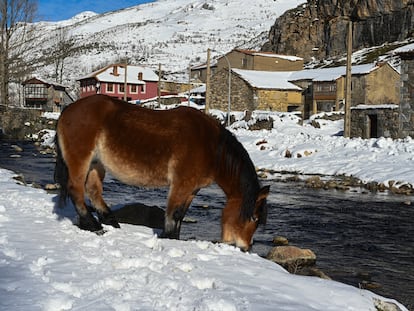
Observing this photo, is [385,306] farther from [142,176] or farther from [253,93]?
[253,93]

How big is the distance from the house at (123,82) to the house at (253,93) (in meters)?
25.9

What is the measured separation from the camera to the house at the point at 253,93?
56.7 m

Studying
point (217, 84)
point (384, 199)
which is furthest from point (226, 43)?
point (384, 199)

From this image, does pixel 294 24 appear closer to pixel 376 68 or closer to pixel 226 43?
pixel 376 68

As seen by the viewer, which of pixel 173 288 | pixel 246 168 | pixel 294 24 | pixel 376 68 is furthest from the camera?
pixel 294 24

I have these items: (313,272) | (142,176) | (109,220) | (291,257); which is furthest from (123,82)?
(313,272)

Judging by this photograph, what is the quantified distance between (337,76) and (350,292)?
57.6 m

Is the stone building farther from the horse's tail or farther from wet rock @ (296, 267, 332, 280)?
the horse's tail

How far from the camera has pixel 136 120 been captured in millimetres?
6613

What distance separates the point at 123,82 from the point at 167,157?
258ft

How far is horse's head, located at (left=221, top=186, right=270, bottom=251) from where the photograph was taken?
634 centimetres

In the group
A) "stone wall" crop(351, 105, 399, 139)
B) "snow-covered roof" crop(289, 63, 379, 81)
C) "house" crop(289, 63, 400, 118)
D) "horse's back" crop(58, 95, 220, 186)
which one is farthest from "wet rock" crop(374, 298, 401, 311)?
"snow-covered roof" crop(289, 63, 379, 81)

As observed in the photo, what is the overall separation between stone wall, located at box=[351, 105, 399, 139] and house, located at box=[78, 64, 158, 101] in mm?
56926

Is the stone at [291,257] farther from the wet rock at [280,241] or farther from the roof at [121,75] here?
the roof at [121,75]
